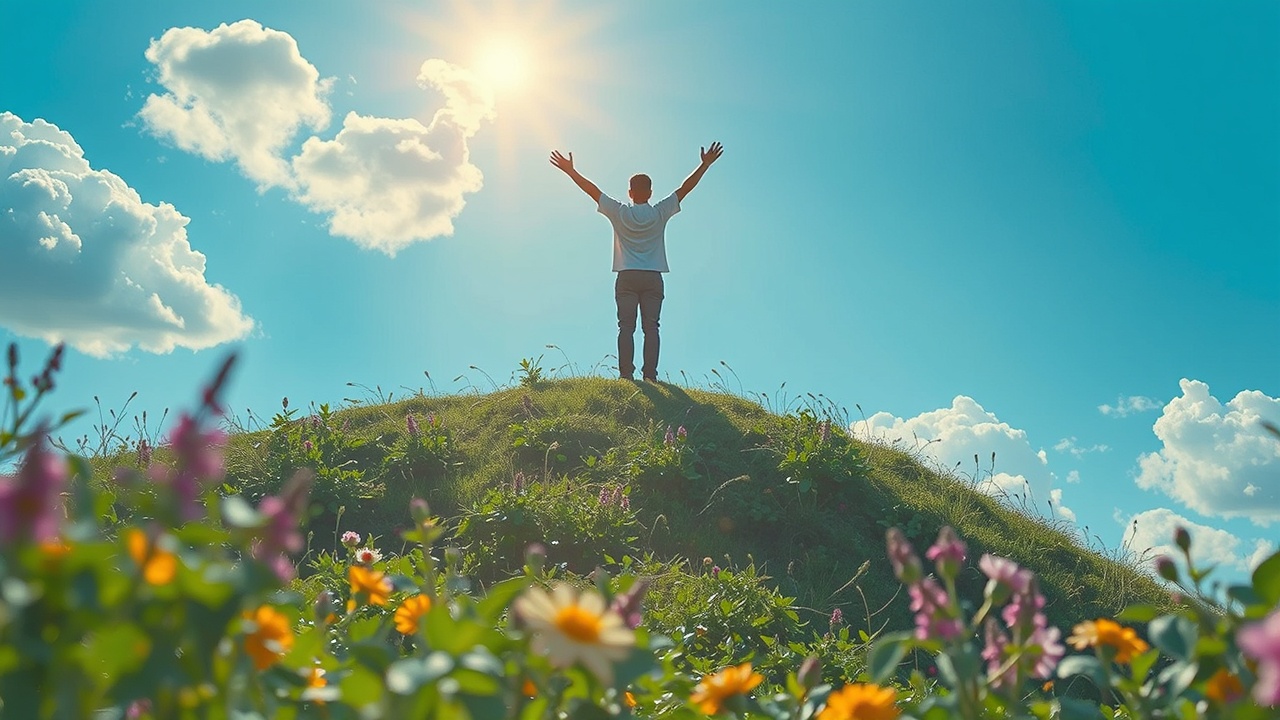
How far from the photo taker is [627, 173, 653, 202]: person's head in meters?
9.80

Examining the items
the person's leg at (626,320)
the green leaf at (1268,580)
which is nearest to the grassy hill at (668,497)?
the person's leg at (626,320)

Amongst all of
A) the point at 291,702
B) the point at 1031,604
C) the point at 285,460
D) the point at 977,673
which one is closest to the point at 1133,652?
the point at 1031,604

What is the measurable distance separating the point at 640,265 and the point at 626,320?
0.59 meters

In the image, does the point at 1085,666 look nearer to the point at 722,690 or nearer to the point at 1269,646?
the point at 722,690

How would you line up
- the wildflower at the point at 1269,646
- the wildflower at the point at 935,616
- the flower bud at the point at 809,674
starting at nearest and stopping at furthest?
1. the wildflower at the point at 1269,646
2. the wildflower at the point at 935,616
3. the flower bud at the point at 809,674

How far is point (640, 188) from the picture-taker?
980cm

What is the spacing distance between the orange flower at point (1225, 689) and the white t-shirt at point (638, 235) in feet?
27.2

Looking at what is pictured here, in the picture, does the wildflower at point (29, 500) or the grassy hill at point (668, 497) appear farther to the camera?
the grassy hill at point (668, 497)

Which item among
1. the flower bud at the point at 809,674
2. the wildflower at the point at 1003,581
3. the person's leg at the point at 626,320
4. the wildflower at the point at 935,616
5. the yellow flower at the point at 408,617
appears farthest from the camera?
the person's leg at the point at 626,320

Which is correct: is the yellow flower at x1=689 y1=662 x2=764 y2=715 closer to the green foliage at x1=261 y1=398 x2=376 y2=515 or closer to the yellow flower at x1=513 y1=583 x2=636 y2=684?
the yellow flower at x1=513 y1=583 x2=636 y2=684

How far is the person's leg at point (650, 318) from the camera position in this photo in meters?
9.35

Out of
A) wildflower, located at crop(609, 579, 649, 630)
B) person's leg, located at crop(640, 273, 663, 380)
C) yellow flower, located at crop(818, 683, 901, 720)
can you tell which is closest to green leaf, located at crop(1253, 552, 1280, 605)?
yellow flower, located at crop(818, 683, 901, 720)

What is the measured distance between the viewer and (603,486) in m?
6.05

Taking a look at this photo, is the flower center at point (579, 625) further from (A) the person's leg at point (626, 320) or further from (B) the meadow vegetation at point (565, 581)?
(A) the person's leg at point (626, 320)
